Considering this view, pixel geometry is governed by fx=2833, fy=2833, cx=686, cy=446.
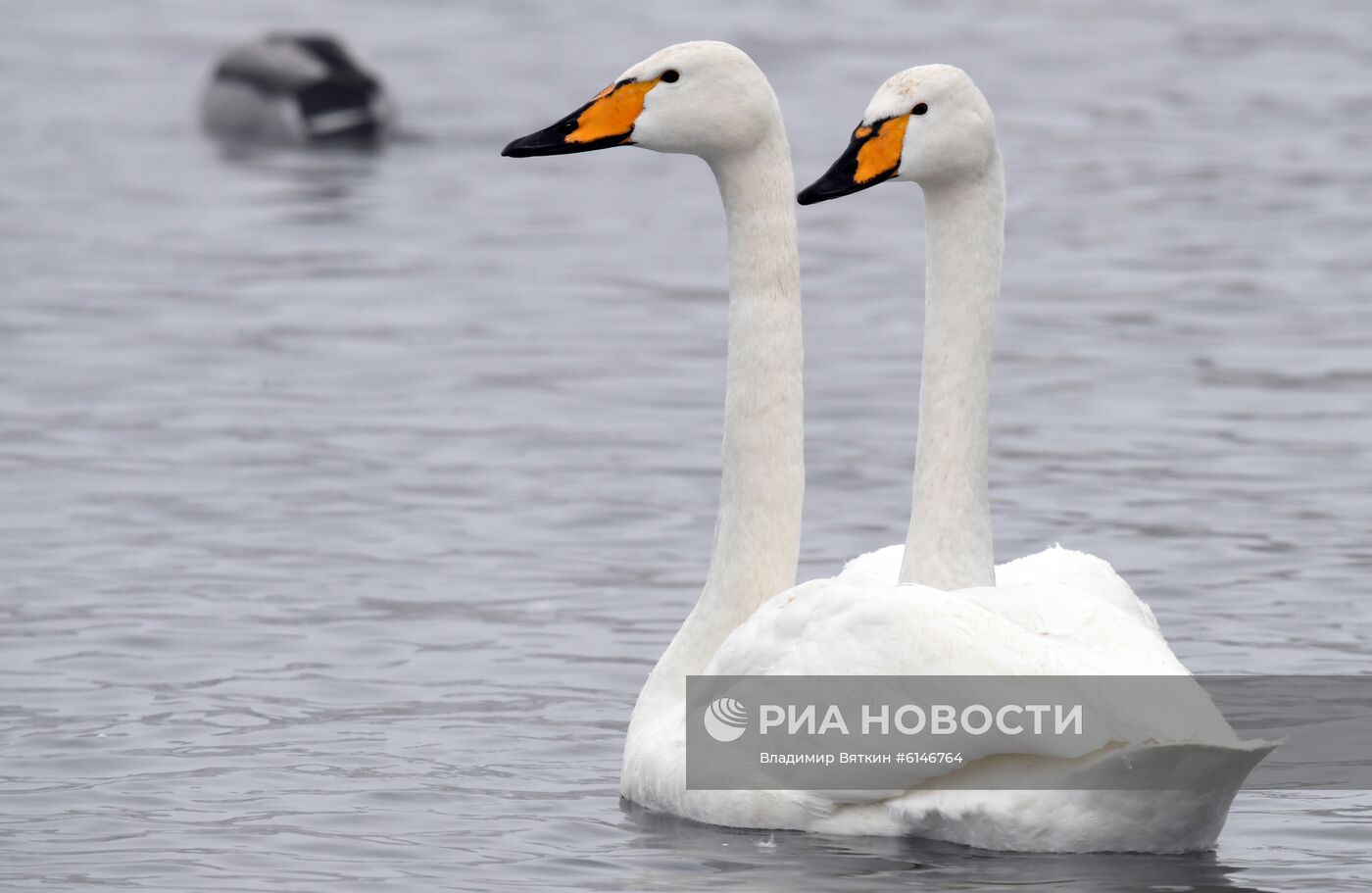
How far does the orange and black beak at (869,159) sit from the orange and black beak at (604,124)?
2.18 ft

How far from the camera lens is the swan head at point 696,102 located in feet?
28.7

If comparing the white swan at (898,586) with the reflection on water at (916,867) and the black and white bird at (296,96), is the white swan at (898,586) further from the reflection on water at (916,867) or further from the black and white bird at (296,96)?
the black and white bird at (296,96)

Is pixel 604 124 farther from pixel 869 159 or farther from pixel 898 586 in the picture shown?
pixel 898 586

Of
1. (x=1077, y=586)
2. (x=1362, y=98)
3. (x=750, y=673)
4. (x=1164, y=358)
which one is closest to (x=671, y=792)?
(x=750, y=673)

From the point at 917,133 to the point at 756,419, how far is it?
42.4 inches

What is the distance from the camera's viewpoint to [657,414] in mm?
15570

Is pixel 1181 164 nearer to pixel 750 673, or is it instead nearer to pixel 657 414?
pixel 657 414

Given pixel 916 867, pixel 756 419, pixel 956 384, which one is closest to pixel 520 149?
pixel 756 419

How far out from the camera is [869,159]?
8570 mm

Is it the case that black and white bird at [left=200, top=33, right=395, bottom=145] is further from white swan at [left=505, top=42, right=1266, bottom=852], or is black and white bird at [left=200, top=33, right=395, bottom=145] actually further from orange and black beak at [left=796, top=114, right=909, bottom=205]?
orange and black beak at [left=796, top=114, right=909, bottom=205]

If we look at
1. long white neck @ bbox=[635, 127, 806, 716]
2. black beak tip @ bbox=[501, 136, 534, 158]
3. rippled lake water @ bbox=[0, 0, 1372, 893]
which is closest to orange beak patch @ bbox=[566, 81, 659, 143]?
black beak tip @ bbox=[501, 136, 534, 158]

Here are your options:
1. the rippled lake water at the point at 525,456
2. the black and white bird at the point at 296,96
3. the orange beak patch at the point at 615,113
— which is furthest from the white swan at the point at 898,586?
the black and white bird at the point at 296,96

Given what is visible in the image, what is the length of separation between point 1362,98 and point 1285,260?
9.74 meters

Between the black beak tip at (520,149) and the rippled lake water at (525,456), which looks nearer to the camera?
the rippled lake water at (525,456)
